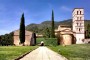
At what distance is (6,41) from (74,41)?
28443 mm

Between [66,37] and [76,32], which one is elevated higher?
[76,32]

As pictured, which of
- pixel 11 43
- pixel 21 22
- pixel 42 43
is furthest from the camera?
pixel 11 43

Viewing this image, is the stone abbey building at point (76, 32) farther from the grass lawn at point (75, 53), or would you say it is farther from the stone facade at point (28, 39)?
the grass lawn at point (75, 53)

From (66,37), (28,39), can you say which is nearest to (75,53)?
(66,37)

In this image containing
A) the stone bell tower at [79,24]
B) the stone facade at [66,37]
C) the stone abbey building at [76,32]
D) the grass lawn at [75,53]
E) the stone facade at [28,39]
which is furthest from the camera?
the stone facade at [28,39]

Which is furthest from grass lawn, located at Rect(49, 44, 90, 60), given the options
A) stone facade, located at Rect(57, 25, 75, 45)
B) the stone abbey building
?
the stone abbey building

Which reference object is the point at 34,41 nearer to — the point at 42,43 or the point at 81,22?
the point at 42,43

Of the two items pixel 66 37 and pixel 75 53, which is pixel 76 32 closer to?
pixel 66 37

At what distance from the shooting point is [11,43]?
107500 millimetres

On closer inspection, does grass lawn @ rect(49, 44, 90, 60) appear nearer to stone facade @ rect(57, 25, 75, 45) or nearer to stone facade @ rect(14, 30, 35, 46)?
stone facade @ rect(57, 25, 75, 45)

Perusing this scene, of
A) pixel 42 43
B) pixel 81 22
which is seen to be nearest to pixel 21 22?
pixel 42 43

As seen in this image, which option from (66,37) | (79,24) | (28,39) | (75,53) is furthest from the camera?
(28,39)

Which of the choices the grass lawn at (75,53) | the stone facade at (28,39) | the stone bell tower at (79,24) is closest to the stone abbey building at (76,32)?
the stone bell tower at (79,24)

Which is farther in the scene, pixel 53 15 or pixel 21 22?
pixel 53 15
